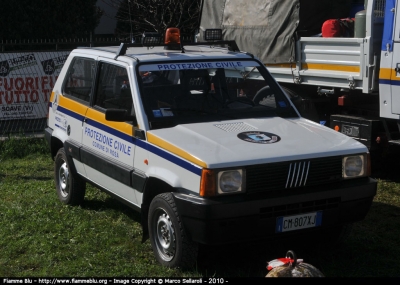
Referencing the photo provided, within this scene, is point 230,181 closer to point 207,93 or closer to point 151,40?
point 207,93

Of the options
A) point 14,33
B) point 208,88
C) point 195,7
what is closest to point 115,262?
point 208,88

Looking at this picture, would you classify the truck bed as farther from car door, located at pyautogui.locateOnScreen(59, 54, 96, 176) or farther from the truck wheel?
the truck wheel

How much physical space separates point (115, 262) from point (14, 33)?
1245cm

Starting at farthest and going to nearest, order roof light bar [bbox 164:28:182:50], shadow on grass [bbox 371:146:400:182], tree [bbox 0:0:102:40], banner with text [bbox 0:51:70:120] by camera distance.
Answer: tree [bbox 0:0:102:40]
banner with text [bbox 0:51:70:120]
shadow on grass [bbox 371:146:400:182]
roof light bar [bbox 164:28:182:50]

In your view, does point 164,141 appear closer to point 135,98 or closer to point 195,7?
point 135,98

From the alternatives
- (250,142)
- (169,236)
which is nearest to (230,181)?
(250,142)

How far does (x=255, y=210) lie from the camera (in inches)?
193

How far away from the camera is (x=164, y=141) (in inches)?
210

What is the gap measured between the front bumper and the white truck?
159 cm

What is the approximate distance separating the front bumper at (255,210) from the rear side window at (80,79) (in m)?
2.19

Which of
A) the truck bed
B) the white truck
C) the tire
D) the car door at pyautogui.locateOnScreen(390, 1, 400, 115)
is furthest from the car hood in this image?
the truck bed

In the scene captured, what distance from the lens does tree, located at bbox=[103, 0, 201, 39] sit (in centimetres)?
1731

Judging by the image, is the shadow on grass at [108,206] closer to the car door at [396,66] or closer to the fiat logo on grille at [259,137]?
the fiat logo on grille at [259,137]

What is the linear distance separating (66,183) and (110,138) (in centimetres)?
156
